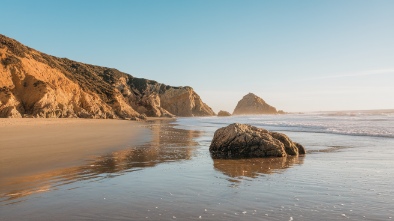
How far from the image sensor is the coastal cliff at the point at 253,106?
539 feet

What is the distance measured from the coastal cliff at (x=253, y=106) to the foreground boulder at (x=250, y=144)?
6040 inches

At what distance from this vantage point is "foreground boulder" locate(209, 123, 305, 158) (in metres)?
10.8

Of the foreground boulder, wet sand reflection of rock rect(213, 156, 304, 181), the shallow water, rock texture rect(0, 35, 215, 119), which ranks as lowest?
wet sand reflection of rock rect(213, 156, 304, 181)

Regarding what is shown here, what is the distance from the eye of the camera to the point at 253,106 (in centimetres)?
16750

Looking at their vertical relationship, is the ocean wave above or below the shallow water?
above

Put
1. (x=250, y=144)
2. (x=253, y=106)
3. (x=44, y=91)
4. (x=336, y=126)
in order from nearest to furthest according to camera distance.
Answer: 1. (x=250, y=144)
2. (x=336, y=126)
3. (x=44, y=91)
4. (x=253, y=106)

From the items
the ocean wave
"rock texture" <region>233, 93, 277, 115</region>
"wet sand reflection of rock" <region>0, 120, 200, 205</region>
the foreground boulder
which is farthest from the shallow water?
"rock texture" <region>233, 93, 277, 115</region>

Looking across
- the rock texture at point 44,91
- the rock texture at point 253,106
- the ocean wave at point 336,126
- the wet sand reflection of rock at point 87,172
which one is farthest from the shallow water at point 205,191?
the rock texture at point 253,106

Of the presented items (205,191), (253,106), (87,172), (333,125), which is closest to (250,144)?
(205,191)

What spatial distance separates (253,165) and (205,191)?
347 centimetres

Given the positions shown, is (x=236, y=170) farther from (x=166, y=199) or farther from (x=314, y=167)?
(x=166, y=199)

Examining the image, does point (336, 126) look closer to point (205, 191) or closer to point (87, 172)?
point (205, 191)

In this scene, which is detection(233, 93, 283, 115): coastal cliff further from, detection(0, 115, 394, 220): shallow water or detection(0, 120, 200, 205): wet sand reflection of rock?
detection(0, 115, 394, 220): shallow water

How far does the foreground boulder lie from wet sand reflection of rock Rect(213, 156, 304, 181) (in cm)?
52
